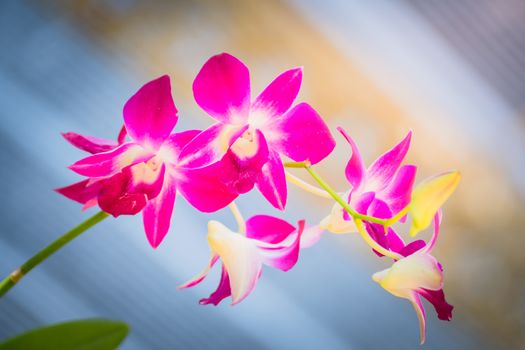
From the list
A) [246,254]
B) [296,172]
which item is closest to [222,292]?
[246,254]

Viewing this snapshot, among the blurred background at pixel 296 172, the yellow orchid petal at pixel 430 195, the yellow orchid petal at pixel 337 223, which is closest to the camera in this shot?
the yellow orchid petal at pixel 430 195

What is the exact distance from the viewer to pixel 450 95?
1156 millimetres

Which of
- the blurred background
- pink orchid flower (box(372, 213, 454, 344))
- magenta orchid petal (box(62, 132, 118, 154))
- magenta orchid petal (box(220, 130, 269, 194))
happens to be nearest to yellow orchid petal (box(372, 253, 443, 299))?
pink orchid flower (box(372, 213, 454, 344))

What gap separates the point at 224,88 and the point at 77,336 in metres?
0.20

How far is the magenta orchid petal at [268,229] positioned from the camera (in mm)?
472

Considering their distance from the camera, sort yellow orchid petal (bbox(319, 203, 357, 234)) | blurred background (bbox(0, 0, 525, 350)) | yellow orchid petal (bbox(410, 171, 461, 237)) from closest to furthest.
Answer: yellow orchid petal (bbox(410, 171, 461, 237)) → yellow orchid petal (bbox(319, 203, 357, 234)) → blurred background (bbox(0, 0, 525, 350))

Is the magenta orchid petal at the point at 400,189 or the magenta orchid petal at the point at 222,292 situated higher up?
the magenta orchid petal at the point at 400,189

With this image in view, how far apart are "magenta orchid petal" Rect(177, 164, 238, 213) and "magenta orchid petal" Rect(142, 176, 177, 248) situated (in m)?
0.01

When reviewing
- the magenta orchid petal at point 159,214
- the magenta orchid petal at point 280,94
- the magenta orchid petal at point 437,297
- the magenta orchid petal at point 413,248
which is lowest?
the magenta orchid petal at point 437,297

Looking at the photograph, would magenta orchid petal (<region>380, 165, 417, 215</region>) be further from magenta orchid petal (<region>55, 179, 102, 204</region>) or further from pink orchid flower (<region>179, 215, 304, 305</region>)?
magenta orchid petal (<region>55, 179, 102, 204</region>)

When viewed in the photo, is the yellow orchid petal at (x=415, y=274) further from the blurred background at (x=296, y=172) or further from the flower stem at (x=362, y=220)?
the blurred background at (x=296, y=172)

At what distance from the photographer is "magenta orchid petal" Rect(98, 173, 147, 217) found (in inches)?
16.8

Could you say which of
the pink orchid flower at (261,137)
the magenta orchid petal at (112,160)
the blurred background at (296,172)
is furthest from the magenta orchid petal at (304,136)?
the blurred background at (296,172)

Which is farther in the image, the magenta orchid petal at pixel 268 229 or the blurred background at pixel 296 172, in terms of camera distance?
the blurred background at pixel 296 172
